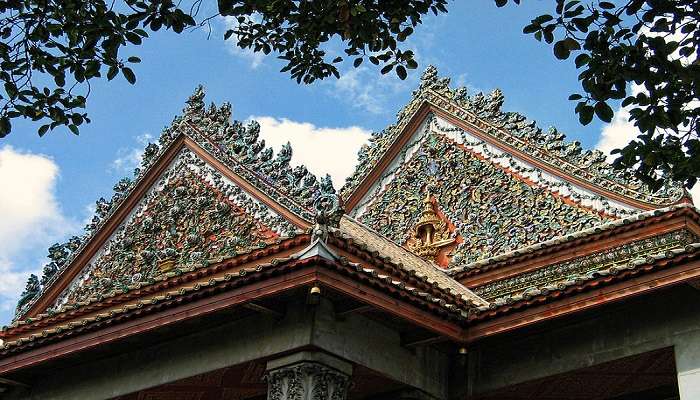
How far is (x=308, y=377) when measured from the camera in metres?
10.0

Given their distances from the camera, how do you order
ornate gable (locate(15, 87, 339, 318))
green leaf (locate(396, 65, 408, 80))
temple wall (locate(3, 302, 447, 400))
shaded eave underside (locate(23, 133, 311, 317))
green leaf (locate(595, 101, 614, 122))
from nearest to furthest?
1. green leaf (locate(595, 101, 614, 122))
2. green leaf (locate(396, 65, 408, 80))
3. temple wall (locate(3, 302, 447, 400))
4. ornate gable (locate(15, 87, 339, 318))
5. shaded eave underside (locate(23, 133, 311, 317))

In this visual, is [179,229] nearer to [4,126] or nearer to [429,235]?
[429,235]

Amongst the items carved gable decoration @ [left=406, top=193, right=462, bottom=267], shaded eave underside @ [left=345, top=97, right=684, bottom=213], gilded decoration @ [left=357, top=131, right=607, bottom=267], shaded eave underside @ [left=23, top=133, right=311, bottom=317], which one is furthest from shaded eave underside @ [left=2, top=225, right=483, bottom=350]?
shaded eave underside @ [left=345, top=97, right=684, bottom=213]

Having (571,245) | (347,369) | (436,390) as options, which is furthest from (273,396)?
(571,245)

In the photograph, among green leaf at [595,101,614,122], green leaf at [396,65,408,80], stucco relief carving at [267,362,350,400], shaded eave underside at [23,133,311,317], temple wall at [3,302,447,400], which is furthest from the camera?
shaded eave underside at [23,133,311,317]

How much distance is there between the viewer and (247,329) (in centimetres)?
1083

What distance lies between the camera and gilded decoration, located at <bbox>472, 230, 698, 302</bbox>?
42.1ft

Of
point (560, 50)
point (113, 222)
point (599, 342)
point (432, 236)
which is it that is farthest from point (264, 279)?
point (113, 222)

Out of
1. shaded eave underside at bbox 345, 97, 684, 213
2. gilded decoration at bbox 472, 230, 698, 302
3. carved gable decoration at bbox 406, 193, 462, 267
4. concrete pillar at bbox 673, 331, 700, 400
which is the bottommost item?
concrete pillar at bbox 673, 331, 700, 400

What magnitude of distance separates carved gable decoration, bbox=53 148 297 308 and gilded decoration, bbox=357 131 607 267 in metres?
2.79

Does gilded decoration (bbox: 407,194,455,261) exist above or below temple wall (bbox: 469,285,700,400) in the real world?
above

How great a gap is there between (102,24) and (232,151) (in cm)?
668

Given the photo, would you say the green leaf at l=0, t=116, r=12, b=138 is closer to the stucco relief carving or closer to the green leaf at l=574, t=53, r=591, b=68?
the stucco relief carving

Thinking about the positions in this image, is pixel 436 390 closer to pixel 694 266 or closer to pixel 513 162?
pixel 694 266
